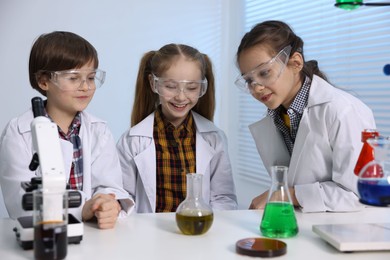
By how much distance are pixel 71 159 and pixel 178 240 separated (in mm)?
650

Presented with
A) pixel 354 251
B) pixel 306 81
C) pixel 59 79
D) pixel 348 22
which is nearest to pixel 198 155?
pixel 306 81

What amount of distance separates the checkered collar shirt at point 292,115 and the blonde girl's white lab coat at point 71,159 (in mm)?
647

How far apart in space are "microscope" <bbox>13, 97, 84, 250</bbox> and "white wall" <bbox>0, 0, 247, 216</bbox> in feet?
8.74

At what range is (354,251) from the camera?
3.56 ft

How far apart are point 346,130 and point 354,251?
1.86ft

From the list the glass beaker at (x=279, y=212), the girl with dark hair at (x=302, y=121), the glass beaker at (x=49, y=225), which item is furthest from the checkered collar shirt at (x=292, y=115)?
the glass beaker at (x=49, y=225)

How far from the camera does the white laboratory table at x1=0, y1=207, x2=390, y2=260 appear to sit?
1.06 metres

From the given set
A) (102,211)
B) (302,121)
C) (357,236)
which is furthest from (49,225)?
(302,121)

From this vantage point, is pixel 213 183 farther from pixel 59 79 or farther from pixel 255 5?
pixel 255 5

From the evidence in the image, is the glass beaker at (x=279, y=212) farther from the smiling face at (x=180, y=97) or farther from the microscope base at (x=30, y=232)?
the smiling face at (x=180, y=97)

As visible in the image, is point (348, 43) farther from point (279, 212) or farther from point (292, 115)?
point (279, 212)

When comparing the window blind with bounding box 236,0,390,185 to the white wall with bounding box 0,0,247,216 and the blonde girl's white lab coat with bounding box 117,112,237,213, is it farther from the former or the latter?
the blonde girl's white lab coat with bounding box 117,112,237,213

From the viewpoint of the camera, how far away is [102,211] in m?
1.29

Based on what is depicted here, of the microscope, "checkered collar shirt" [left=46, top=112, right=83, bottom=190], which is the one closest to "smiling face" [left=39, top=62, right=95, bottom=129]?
"checkered collar shirt" [left=46, top=112, right=83, bottom=190]
